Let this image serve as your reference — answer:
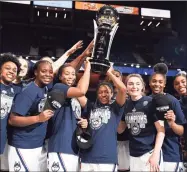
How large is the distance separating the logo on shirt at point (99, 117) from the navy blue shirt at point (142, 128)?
0.64ft

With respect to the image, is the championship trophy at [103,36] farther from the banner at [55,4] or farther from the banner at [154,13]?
the banner at [154,13]

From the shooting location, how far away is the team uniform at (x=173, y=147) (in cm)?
211

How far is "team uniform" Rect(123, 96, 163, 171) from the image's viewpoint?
2.07 meters

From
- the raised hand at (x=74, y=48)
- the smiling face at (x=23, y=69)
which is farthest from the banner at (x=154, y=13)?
the smiling face at (x=23, y=69)

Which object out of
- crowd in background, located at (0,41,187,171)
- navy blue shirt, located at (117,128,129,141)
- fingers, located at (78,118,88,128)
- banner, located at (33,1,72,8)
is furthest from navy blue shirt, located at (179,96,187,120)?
banner, located at (33,1,72,8)

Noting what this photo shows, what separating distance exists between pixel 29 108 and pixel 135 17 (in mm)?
7364

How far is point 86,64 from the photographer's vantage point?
213 centimetres

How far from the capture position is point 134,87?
2.18 meters

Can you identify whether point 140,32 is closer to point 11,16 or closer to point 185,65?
point 185,65

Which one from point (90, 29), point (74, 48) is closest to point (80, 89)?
point (74, 48)

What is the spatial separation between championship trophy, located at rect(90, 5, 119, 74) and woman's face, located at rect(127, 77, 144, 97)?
210 millimetres

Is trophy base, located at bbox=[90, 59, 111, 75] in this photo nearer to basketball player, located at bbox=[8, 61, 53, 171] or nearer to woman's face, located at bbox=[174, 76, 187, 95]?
basketball player, located at bbox=[8, 61, 53, 171]

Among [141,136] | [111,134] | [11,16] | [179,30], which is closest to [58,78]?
[111,134]

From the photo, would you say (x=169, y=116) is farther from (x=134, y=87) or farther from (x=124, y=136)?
(x=124, y=136)
